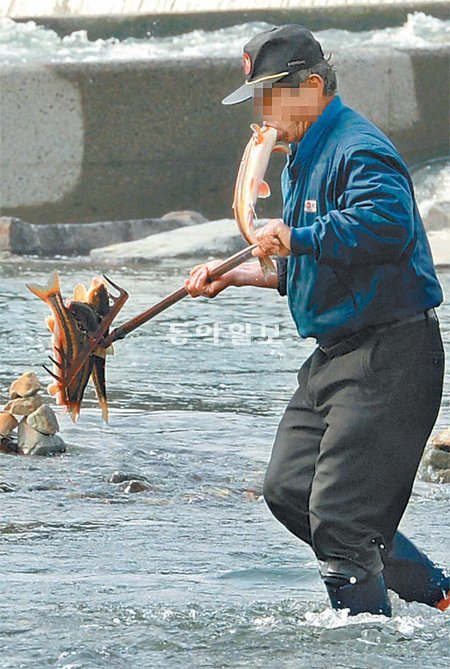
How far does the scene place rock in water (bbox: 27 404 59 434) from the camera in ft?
21.5

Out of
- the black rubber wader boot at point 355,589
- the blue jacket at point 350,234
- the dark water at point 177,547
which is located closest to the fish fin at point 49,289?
the blue jacket at point 350,234

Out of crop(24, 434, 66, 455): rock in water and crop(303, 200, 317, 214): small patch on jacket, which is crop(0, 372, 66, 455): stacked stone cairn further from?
crop(303, 200, 317, 214): small patch on jacket

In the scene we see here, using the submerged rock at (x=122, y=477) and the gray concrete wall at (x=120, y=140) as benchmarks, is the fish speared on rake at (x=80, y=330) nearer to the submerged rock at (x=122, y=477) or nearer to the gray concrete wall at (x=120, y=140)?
the submerged rock at (x=122, y=477)

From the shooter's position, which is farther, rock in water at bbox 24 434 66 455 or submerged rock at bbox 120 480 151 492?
rock in water at bbox 24 434 66 455

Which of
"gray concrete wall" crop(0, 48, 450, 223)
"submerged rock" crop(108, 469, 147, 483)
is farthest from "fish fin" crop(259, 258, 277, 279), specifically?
"gray concrete wall" crop(0, 48, 450, 223)

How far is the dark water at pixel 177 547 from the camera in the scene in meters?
Answer: 4.13

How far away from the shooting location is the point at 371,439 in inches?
158

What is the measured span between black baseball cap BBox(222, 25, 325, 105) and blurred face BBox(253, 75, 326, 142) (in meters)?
0.04

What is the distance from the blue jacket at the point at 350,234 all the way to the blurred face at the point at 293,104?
35 mm

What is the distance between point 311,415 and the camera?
4.25m

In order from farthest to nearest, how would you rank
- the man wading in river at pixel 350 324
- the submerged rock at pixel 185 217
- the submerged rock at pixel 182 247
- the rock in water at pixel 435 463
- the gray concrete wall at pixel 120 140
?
the gray concrete wall at pixel 120 140 → the submerged rock at pixel 185 217 → the submerged rock at pixel 182 247 → the rock in water at pixel 435 463 → the man wading in river at pixel 350 324

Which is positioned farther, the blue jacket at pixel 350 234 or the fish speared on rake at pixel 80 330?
the fish speared on rake at pixel 80 330

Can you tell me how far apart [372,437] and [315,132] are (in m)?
0.80

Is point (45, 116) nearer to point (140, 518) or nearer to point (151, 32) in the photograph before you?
point (151, 32)
